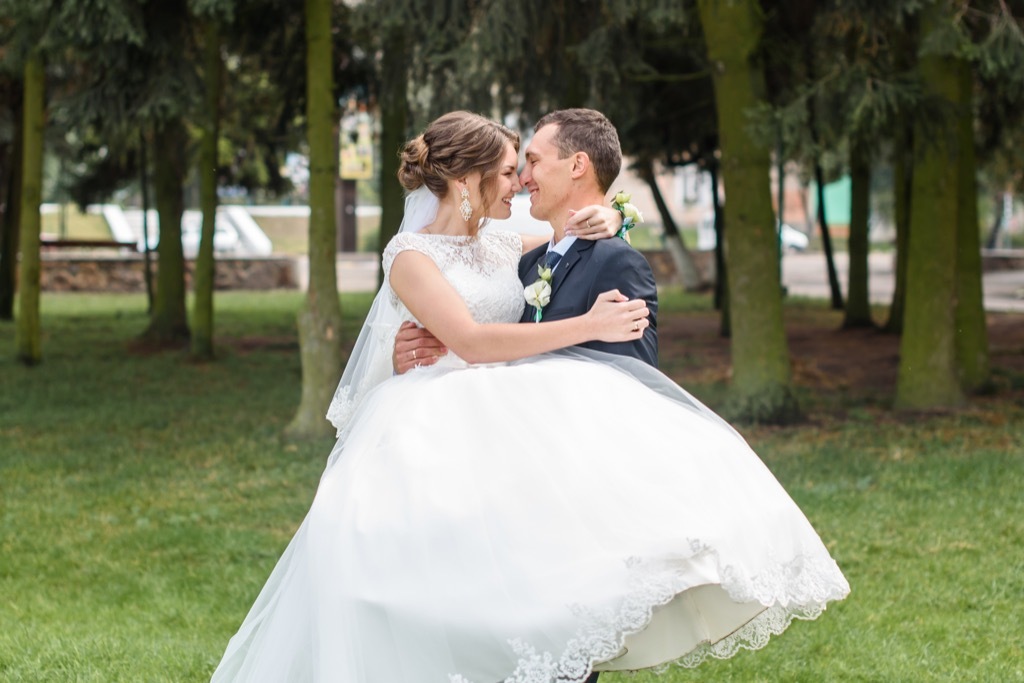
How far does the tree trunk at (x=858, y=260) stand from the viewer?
18938 mm

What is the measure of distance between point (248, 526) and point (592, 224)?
4887 mm

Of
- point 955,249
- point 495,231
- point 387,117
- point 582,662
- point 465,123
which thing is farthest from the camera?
point 387,117

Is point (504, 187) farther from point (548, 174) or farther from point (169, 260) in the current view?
point (169, 260)

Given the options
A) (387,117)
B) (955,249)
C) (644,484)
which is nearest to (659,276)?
(387,117)

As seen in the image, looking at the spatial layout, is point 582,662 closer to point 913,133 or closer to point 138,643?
point 138,643

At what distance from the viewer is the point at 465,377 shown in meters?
3.53

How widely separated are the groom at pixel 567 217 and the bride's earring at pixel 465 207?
0.18 meters

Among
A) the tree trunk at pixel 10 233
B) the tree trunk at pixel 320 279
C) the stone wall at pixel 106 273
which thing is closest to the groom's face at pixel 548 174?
the tree trunk at pixel 320 279

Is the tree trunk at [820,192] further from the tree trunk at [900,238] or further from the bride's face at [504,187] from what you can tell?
the bride's face at [504,187]

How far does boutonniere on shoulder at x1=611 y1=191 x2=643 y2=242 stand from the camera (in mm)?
3688

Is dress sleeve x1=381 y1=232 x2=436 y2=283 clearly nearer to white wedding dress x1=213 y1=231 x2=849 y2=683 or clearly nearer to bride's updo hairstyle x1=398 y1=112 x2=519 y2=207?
bride's updo hairstyle x1=398 y1=112 x2=519 y2=207

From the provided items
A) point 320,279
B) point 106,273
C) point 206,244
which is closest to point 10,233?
point 106,273

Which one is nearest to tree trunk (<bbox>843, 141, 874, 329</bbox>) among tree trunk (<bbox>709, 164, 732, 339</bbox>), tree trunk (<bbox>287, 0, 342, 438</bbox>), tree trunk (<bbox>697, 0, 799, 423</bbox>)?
tree trunk (<bbox>709, 164, 732, 339</bbox>)

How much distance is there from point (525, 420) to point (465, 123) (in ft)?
2.89
